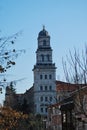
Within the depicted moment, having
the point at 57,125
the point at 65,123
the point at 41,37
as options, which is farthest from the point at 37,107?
the point at 65,123

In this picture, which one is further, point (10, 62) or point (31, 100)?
point (31, 100)

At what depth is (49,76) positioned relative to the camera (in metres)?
138

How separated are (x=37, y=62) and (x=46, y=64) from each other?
3210mm

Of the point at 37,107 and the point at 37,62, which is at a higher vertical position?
the point at 37,62

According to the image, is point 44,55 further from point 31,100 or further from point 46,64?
point 31,100

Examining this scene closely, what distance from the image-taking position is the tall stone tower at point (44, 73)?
13523 centimetres

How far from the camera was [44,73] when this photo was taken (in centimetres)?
13788

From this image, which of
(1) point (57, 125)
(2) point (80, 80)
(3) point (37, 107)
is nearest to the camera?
(2) point (80, 80)

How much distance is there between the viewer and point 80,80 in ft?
100.0

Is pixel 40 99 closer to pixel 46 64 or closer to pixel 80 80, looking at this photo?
pixel 46 64

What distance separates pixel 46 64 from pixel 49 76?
4372 millimetres

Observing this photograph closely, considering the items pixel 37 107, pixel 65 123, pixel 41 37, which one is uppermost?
pixel 41 37

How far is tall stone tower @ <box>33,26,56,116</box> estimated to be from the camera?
135m

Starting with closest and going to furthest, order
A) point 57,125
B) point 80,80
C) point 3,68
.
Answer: point 3,68 < point 80,80 < point 57,125
